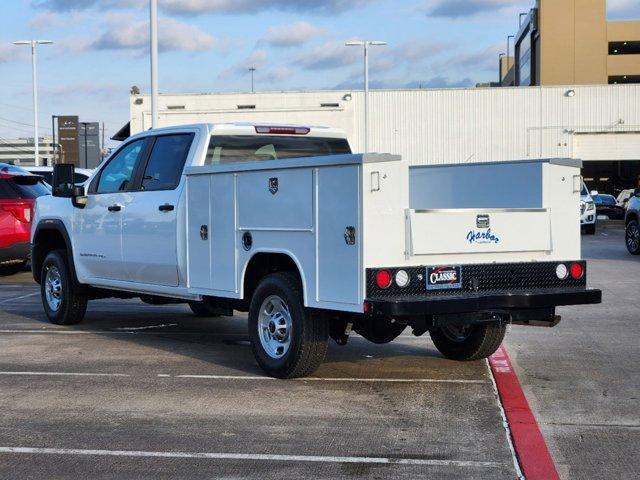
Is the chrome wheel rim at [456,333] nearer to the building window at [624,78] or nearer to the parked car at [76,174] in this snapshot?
the parked car at [76,174]

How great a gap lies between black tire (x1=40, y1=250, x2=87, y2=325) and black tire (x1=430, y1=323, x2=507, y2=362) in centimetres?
441

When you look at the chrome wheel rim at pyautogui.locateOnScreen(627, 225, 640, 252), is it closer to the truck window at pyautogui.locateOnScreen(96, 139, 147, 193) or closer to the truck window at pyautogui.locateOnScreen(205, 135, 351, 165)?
the truck window at pyautogui.locateOnScreen(205, 135, 351, 165)

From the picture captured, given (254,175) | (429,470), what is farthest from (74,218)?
(429,470)

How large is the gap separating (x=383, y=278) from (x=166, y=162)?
3.33 metres

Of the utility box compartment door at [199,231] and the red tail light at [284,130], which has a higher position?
the red tail light at [284,130]

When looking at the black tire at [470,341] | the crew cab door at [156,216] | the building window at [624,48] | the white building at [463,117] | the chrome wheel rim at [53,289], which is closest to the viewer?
the black tire at [470,341]

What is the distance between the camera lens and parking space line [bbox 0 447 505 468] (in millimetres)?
Answer: 5781

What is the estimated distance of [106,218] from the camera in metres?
10.5

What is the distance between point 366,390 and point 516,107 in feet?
151

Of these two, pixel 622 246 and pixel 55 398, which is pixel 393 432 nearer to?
pixel 55 398

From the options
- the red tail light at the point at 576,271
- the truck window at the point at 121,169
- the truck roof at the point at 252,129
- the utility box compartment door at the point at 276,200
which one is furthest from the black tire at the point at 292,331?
the truck window at the point at 121,169

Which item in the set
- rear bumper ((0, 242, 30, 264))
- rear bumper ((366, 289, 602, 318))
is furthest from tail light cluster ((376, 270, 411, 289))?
rear bumper ((0, 242, 30, 264))

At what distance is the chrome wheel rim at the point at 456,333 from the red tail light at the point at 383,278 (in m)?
1.83

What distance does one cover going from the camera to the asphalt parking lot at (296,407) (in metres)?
5.80
